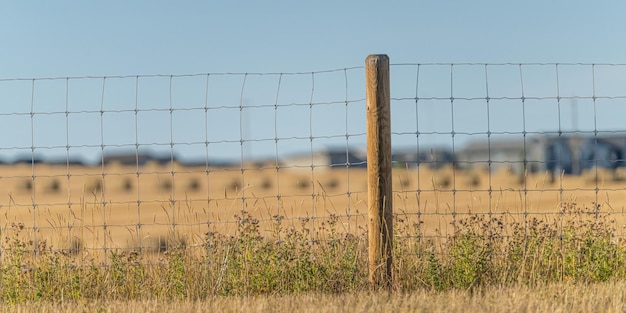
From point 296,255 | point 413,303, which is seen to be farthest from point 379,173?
point 413,303

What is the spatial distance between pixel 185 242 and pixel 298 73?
2.06 m

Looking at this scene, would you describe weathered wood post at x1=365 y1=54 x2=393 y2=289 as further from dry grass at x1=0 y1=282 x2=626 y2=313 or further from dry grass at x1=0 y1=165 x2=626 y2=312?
dry grass at x1=0 y1=282 x2=626 y2=313

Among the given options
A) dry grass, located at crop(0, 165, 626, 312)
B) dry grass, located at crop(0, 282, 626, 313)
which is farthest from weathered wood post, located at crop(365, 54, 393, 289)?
dry grass, located at crop(0, 282, 626, 313)

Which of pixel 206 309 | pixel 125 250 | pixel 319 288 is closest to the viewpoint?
pixel 206 309

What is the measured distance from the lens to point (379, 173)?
27.4ft

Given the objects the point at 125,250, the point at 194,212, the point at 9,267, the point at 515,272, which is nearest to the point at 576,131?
the point at 515,272

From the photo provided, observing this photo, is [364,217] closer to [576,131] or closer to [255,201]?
[255,201]

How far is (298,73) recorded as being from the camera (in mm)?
8961

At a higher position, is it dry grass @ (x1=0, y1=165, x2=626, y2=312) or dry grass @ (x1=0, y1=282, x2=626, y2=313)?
dry grass @ (x1=0, y1=165, x2=626, y2=312)

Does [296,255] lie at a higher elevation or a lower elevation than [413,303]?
higher

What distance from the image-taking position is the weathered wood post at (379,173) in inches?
328

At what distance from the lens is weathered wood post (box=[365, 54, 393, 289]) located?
834 cm

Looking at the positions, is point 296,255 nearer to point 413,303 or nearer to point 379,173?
point 379,173

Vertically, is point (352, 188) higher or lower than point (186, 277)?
higher
